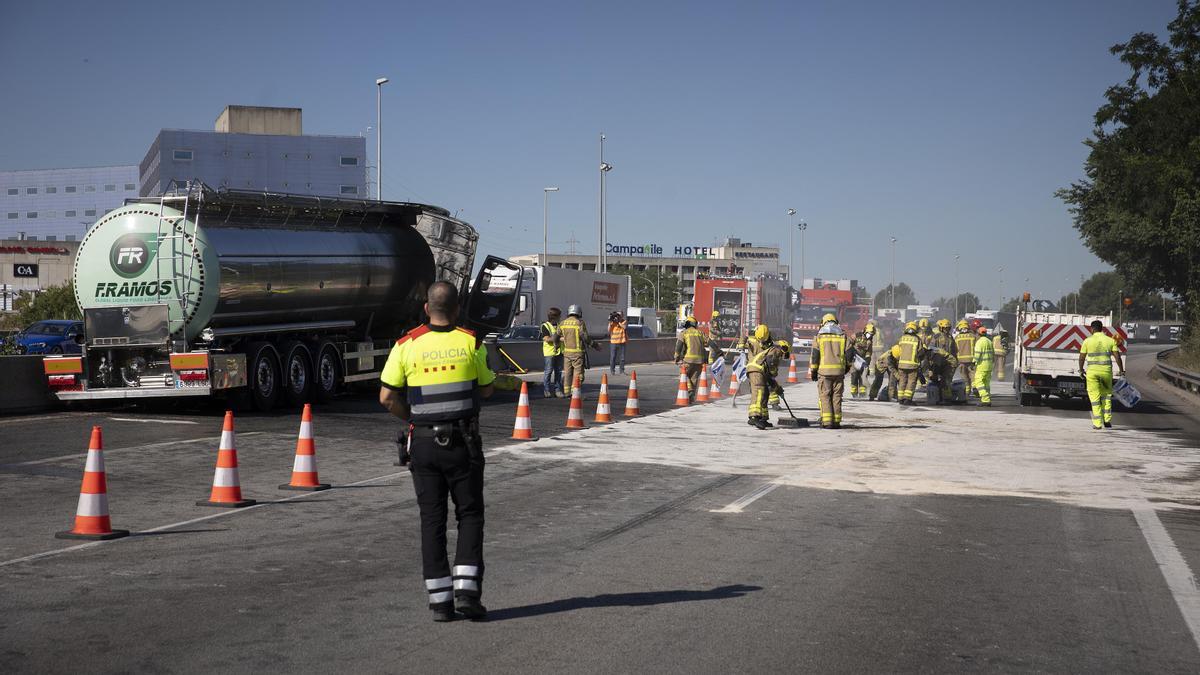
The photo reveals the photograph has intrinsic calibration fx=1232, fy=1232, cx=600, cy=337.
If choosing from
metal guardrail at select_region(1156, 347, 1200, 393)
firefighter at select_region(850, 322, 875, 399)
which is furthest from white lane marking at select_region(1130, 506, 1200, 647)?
metal guardrail at select_region(1156, 347, 1200, 393)

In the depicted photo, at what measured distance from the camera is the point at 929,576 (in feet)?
25.3

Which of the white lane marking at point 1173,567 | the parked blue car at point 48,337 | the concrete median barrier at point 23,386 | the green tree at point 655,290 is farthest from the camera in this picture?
the green tree at point 655,290

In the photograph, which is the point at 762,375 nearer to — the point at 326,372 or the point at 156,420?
the point at 326,372

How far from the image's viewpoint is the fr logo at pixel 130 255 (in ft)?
62.0

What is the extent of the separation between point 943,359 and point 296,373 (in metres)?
13.4

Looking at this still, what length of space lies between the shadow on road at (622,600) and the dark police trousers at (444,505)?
1.00ft

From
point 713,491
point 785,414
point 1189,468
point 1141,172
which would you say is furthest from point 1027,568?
point 1141,172

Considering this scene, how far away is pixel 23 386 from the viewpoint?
19391 mm

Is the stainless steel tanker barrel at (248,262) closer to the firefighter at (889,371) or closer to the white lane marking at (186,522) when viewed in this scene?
the white lane marking at (186,522)

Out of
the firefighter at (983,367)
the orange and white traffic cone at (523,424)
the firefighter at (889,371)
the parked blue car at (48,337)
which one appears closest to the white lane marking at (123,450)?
the orange and white traffic cone at (523,424)

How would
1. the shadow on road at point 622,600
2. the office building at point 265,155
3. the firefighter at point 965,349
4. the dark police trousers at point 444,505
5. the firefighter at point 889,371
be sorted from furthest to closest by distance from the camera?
the office building at point 265,155, the firefighter at point 965,349, the firefighter at point 889,371, the shadow on road at point 622,600, the dark police trousers at point 444,505

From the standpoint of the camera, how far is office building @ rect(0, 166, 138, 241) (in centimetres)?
15800

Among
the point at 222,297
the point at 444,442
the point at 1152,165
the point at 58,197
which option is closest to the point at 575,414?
the point at 222,297

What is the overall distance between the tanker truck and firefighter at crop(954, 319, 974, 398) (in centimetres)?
1263
